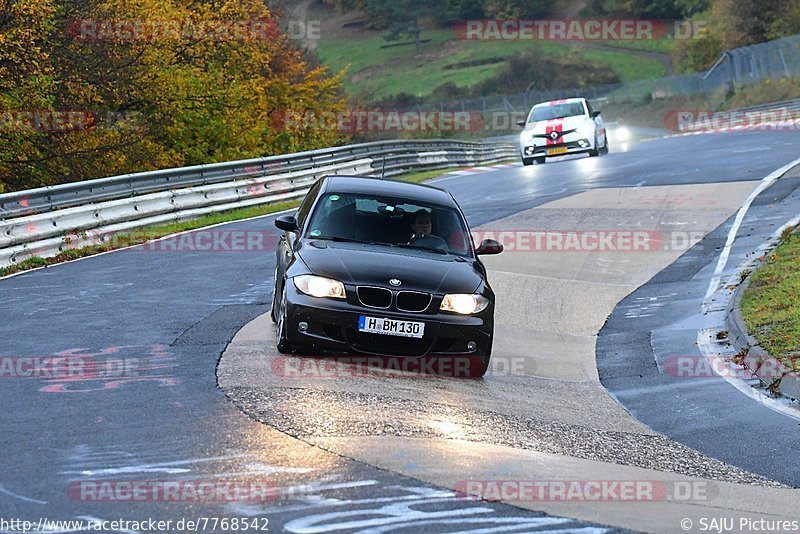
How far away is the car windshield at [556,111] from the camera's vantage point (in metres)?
36.0

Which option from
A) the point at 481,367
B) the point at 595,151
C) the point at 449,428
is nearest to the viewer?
the point at 449,428

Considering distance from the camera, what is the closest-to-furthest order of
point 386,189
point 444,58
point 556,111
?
point 386,189 → point 556,111 → point 444,58

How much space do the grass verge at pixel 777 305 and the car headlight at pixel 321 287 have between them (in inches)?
168

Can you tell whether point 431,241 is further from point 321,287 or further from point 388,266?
point 321,287

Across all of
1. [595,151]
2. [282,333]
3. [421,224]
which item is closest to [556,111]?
[595,151]

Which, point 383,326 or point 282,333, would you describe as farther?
point 282,333

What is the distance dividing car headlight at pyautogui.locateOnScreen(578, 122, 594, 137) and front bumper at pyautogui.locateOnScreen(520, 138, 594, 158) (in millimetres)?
160

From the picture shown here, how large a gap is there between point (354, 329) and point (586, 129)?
1067 inches

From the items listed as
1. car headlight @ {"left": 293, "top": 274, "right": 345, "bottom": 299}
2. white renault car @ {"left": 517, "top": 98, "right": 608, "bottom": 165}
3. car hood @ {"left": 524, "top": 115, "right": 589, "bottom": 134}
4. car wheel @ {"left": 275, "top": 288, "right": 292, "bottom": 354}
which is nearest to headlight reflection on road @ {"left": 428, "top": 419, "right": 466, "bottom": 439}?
car headlight @ {"left": 293, "top": 274, "right": 345, "bottom": 299}

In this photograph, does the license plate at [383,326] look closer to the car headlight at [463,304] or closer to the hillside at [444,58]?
the car headlight at [463,304]

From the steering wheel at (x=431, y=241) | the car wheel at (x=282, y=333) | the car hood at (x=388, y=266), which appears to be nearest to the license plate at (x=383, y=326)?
the car hood at (x=388, y=266)

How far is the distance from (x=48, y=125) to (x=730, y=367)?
67.5ft

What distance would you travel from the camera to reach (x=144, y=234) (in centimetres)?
2169

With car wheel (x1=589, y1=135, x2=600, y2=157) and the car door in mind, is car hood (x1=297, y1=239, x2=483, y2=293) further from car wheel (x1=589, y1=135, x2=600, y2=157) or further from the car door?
car wheel (x1=589, y1=135, x2=600, y2=157)
